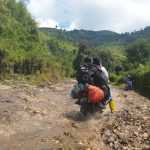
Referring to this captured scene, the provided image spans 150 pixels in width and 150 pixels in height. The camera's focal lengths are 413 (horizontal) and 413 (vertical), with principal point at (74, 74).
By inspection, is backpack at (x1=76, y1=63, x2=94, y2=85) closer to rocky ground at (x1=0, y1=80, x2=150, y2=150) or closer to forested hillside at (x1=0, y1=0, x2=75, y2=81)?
rocky ground at (x1=0, y1=80, x2=150, y2=150)

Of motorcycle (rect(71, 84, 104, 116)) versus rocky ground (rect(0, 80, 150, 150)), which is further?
motorcycle (rect(71, 84, 104, 116))

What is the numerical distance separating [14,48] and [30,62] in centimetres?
323

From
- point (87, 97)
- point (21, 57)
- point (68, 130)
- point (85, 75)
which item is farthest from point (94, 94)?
point (21, 57)

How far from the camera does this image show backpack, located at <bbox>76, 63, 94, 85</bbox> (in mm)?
14305

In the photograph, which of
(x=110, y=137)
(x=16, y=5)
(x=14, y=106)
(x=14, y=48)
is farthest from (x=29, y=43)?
(x=110, y=137)

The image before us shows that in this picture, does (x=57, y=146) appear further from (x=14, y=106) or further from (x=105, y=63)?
(x=105, y=63)

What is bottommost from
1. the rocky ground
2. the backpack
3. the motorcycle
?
the rocky ground

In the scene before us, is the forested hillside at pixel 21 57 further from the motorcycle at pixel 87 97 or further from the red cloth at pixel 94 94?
the red cloth at pixel 94 94

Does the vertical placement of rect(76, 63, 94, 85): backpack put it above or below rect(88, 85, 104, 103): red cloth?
above

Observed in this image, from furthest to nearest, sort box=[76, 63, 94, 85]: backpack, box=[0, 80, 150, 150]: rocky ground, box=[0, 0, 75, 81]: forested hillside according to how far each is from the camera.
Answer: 1. box=[0, 0, 75, 81]: forested hillside
2. box=[76, 63, 94, 85]: backpack
3. box=[0, 80, 150, 150]: rocky ground

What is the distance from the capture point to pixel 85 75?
14.4m

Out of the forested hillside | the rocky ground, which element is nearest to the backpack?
the rocky ground

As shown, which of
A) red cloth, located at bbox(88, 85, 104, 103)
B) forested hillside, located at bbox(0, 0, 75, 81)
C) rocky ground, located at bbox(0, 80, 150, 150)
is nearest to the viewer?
rocky ground, located at bbox(0, 80, 150, 150)

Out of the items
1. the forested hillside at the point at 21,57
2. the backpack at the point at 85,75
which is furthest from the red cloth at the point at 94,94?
the forested hillside at the point at 21,57
